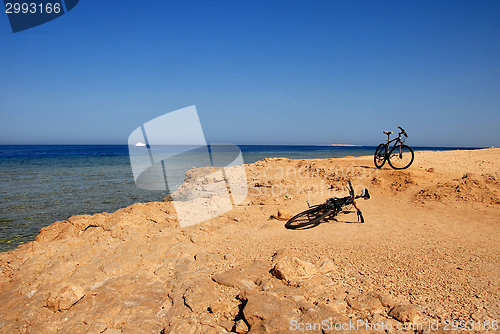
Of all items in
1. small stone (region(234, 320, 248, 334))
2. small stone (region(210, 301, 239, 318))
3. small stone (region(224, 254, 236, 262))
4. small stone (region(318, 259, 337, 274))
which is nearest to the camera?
small stone (region(234, 320, 248, 334))

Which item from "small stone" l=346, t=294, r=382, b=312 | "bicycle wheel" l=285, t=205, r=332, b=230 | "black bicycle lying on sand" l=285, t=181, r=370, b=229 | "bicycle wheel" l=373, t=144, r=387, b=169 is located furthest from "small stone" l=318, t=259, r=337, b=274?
"bicycle wheel" l=373, t=144, r=387, b=169

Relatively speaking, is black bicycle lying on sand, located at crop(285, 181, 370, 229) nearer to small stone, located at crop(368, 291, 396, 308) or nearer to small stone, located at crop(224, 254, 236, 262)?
small stone, located at crop(224, 254, 236, 262)

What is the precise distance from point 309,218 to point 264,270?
2587 millimetres

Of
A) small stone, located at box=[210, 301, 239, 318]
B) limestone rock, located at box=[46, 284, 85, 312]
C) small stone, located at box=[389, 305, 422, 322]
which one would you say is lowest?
limestone rock, located at box=[46, 284, 85, 312]

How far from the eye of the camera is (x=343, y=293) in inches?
125

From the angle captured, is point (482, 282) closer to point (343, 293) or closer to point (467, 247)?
point (467, 247)

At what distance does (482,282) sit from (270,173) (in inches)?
347

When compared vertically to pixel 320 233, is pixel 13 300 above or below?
below

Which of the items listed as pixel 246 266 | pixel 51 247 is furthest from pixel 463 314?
pixel 51 247

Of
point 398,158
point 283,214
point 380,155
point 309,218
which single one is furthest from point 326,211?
point 398,158

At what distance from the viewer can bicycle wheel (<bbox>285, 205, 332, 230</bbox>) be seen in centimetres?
595

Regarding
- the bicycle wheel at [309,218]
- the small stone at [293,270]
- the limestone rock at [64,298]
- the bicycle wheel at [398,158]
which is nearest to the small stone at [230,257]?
the small stone at [293,270]

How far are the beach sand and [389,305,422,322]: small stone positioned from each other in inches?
0.5

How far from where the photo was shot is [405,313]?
105 inches
